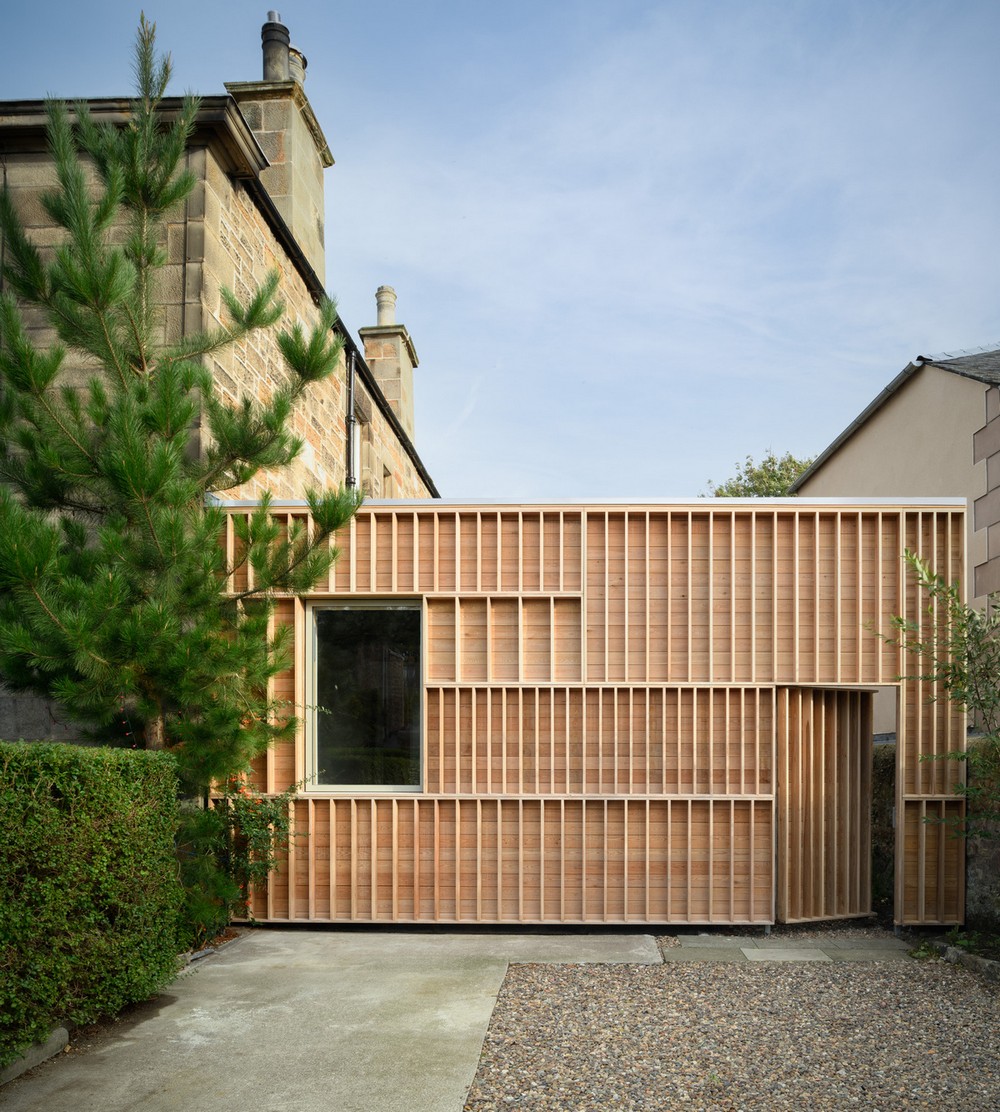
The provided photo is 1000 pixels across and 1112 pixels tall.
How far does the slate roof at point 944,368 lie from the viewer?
11942mm

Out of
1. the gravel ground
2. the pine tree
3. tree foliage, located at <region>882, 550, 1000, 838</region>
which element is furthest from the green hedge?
tree foliage, located at <region>882, 550, 1000, 838</region>

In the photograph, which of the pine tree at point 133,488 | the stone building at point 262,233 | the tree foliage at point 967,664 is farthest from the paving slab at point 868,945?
the stone building at point 262,233

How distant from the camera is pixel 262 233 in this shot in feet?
28.4

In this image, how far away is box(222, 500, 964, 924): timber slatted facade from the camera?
7.17m

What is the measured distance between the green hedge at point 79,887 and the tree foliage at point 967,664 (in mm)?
4840

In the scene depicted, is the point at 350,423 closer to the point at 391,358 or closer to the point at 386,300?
the point at 391,358

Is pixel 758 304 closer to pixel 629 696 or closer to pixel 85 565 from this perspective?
pixel 629 696

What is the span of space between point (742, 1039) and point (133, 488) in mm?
4152

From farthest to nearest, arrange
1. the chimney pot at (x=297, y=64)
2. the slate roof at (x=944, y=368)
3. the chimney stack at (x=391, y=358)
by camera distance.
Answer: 1. the chimney stack at (x=391, y=358)
2. the slate roof at (x=944, y=368)
3. the chimney pot at (x=297, y=64)

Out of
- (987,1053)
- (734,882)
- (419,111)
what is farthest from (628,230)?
(987,1053)

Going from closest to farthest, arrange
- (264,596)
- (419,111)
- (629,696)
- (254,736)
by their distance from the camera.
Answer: (254,736), (264,596), (629,696), (419,111)

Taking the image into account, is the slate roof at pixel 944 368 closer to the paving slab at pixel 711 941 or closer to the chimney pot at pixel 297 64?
the paving slab at pixel 711 941

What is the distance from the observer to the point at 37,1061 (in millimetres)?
4363

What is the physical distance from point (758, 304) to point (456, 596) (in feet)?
50.6
